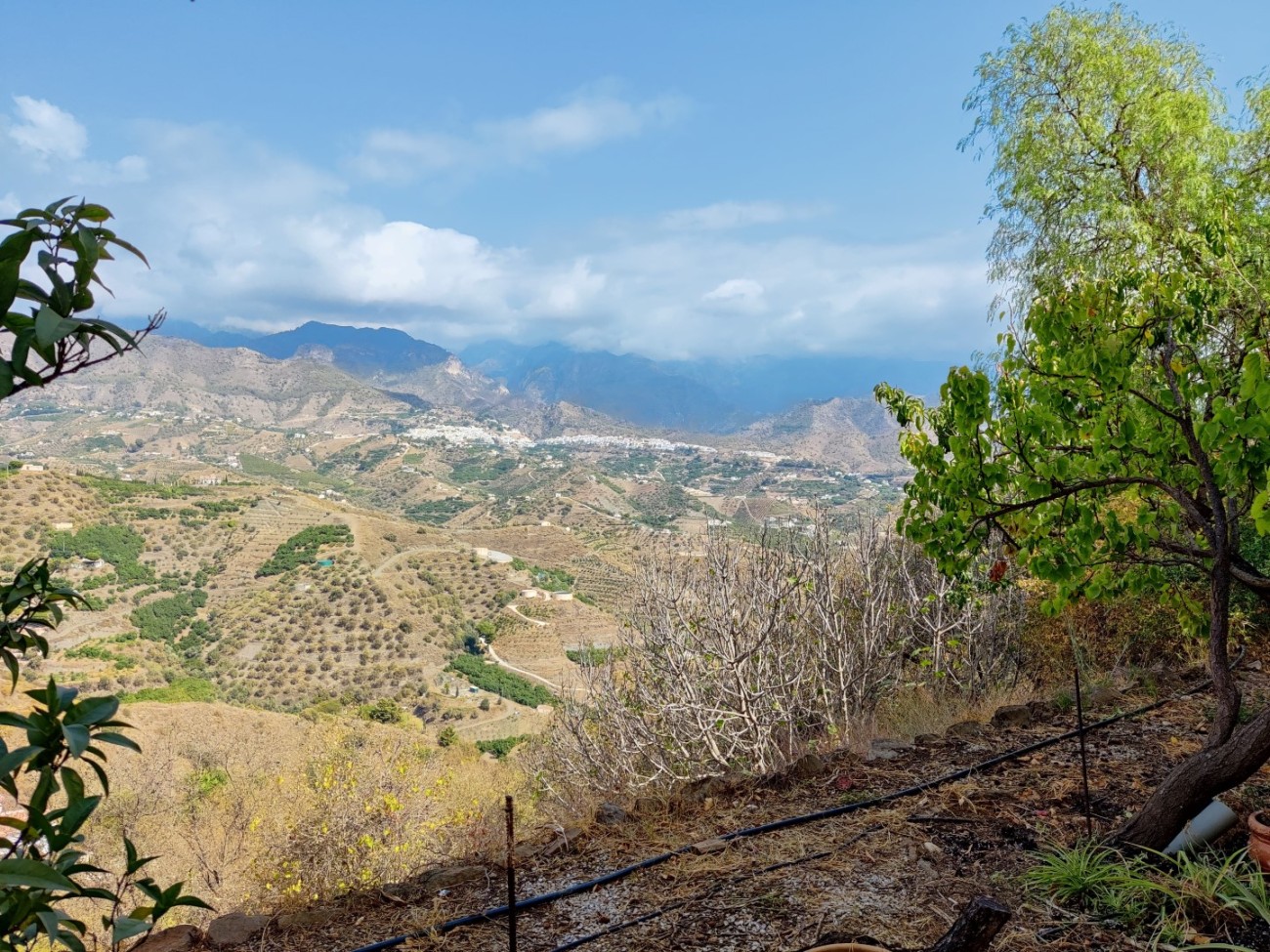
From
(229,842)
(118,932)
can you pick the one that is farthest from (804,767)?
(229,842)

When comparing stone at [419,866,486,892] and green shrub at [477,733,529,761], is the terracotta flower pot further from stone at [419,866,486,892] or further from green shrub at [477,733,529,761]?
green shrub at [477,733,529,761]

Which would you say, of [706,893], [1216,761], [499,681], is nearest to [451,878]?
[706,893]

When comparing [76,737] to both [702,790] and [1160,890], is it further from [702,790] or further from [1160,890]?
[702,790]

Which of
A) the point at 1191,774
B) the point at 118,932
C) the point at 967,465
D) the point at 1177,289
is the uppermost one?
the point at 1177,289

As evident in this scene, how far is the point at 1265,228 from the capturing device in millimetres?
6277

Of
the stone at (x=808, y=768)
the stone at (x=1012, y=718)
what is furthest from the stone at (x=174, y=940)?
the stone at (x=1012, y=718)

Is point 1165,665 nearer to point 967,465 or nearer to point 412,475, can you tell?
point 967,465

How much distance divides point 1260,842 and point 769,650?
12.0 ft

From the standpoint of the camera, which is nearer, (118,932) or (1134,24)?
(118,932)

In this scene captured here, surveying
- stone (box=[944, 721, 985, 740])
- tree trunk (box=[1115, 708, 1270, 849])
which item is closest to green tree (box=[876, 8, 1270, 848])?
tree trunk (box=[1115, 708, 1270, 849])

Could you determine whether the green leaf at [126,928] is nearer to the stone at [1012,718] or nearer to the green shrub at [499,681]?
the stone at [1012,718]

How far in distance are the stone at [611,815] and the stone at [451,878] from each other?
666 mm

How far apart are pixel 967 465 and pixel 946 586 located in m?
4.14

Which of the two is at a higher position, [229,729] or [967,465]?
[967,465]
